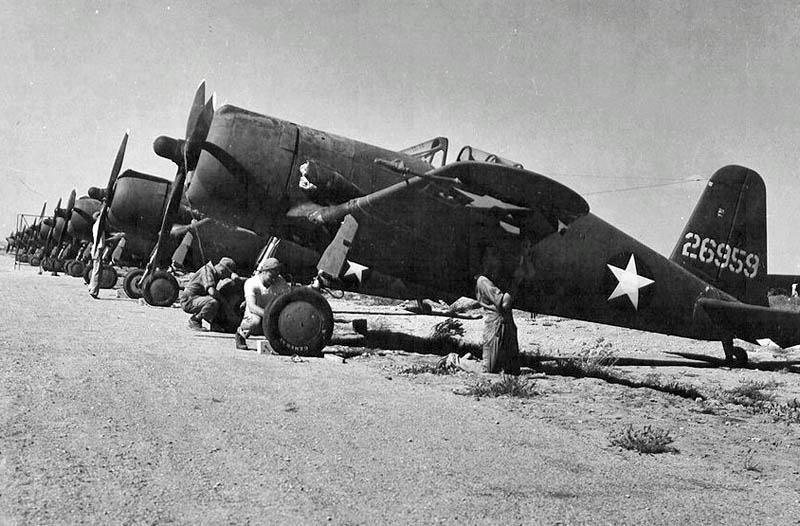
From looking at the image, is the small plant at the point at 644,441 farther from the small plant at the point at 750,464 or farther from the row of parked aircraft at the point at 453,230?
the row of parked aircraft at the point at 453,230

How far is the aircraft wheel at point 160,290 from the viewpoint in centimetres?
1411

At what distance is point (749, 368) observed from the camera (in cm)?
911

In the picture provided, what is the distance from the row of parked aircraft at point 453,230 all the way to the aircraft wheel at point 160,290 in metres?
4.68

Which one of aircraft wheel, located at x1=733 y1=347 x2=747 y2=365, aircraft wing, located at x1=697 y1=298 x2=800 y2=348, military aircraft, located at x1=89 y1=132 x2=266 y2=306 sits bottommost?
aircraft wheel, located at x1=733 y1=347 x2=747 y2=365

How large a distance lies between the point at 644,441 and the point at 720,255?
682cm

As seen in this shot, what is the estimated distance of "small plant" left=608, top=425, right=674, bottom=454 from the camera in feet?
12.5

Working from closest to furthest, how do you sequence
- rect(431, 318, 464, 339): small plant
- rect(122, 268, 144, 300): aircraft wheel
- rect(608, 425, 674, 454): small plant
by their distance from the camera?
rect(608, 425, 674, 454): small plant
rect(431, 318, 464, 339): small plant
rect(122, 268, 144, 300): aircraft wheel

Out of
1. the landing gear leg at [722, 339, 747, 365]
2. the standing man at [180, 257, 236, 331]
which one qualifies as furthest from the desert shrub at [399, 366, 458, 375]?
the landing gear leg at [722, 339, 747, 365]

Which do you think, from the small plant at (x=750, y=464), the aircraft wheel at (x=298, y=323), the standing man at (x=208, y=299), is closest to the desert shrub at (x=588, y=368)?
the aircraft wheel at (x=298, y=323)

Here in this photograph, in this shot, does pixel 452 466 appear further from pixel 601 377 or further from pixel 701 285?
pixel 701 285

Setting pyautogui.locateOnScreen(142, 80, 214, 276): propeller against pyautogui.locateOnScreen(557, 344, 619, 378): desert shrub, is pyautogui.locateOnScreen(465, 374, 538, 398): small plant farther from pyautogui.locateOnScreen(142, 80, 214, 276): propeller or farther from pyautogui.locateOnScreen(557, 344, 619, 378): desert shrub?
pyautogui.locateOnScreen(142, 80, 214, 276): propeller

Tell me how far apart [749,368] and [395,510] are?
815 centimetres

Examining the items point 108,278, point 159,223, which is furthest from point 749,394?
point 108,278

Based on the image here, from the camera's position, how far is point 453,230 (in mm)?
7883
